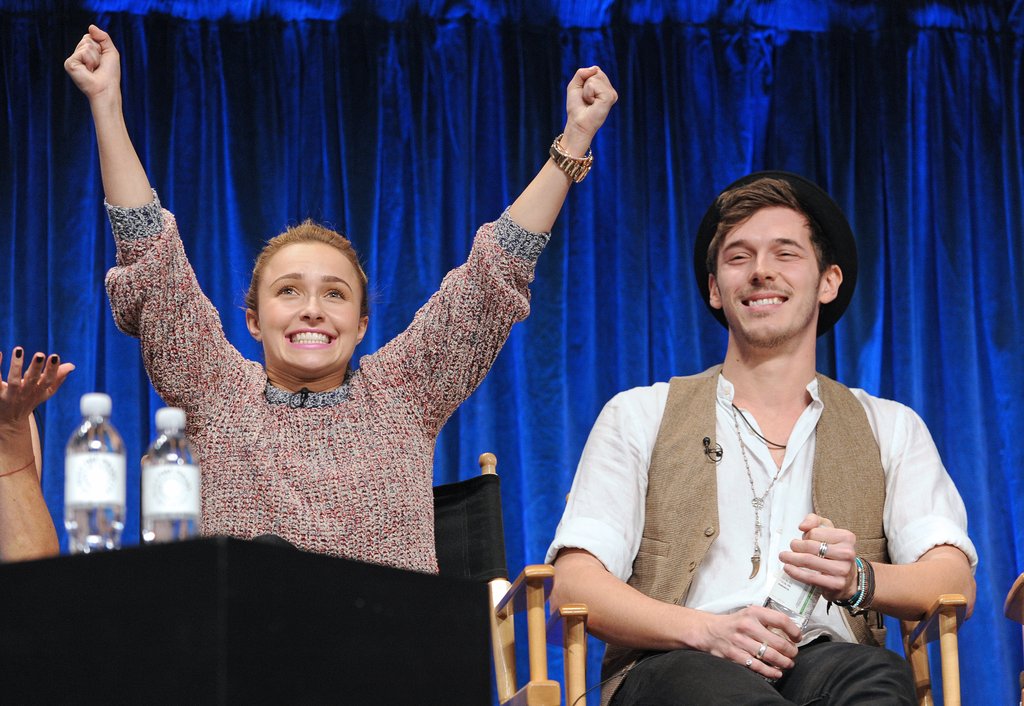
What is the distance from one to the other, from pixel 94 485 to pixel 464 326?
90 cm

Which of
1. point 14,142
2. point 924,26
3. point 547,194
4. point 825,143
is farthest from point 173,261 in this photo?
point 924,26

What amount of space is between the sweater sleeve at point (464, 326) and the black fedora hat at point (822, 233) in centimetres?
46

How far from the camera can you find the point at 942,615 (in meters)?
2.07

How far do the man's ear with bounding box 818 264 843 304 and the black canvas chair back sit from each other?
73 cm

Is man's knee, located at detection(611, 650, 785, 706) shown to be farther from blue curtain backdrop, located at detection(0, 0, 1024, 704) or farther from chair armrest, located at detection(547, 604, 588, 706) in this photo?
blue curtain backdrop, located at detection(0, 0, 1024, 704)

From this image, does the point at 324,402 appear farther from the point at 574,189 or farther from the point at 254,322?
the point at 574,189

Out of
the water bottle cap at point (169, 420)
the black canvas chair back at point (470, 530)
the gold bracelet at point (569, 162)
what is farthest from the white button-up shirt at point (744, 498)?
the water bottle cap at point (169, 420)

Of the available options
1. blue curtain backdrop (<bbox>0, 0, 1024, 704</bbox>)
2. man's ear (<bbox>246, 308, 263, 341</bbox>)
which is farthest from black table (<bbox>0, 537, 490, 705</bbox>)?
blue curtain backdrop (<bbox>0, 0, 1024, 704</bbox>)

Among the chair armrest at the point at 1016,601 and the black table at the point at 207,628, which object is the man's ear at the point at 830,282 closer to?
Result: the chair armrest at the point at 1016,601

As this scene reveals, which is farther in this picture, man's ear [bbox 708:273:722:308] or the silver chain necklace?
man's ear [bbox 708:273:722:308]

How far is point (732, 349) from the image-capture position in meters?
2.48

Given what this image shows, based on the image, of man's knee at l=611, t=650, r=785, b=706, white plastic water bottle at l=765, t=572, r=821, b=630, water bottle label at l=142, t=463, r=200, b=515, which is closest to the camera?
water bottle label at l=142, t=463, r=200, b=515

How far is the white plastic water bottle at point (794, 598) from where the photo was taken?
6.41 ft

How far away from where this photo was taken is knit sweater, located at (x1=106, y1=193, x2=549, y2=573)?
82.3 inches
